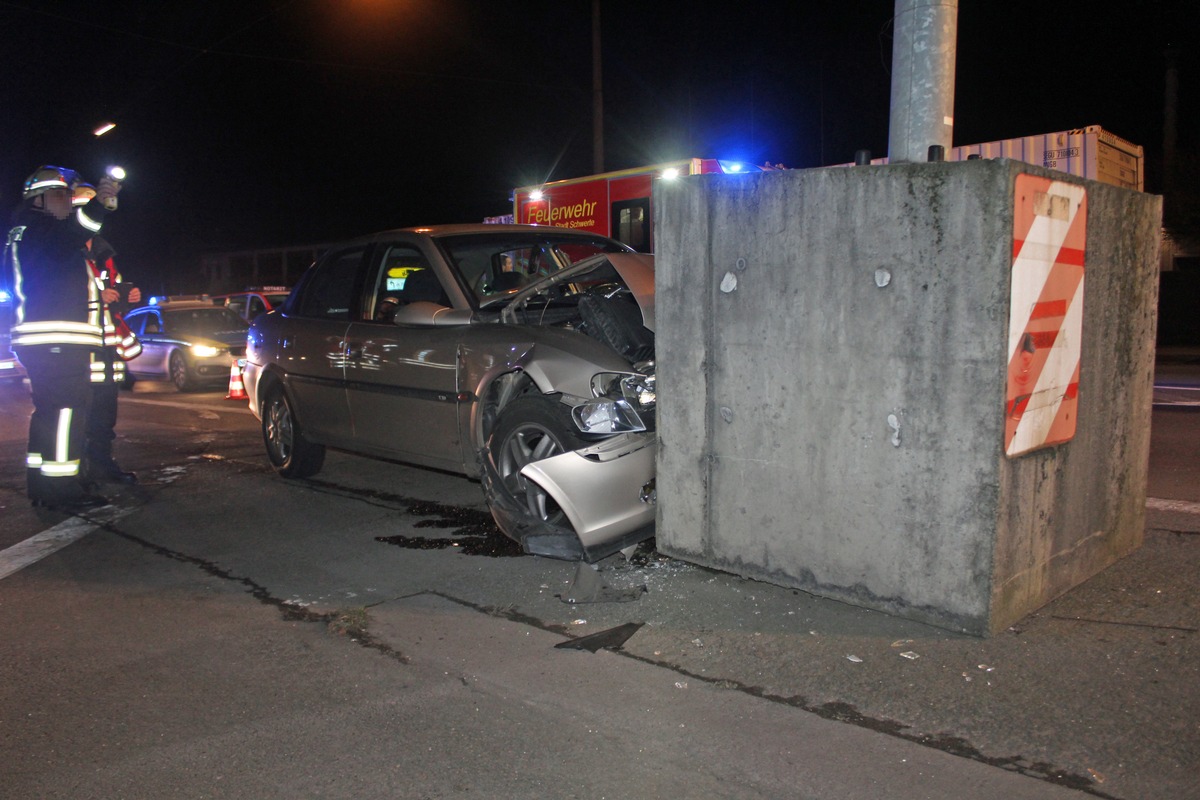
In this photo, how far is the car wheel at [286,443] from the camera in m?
7.21

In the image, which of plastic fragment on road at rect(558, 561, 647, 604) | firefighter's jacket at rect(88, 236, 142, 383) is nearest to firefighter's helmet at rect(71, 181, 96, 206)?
firefighter's jacket at rect(88, 236, 142, 383)

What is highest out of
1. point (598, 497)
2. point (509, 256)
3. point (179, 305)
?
point (509, 256)

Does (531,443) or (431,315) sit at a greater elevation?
(431,315)

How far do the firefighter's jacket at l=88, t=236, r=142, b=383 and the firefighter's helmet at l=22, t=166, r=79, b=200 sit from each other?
0.66 m

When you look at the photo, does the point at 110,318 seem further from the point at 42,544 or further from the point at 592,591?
the point at 592,591

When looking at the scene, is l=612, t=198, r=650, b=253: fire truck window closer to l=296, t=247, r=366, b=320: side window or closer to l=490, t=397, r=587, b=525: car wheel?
l=296, t=247, r=366, b=320: side window

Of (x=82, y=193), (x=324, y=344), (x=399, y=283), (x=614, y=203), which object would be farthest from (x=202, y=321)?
(x=399, y=283)

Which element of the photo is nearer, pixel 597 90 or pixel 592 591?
pixel 592 591

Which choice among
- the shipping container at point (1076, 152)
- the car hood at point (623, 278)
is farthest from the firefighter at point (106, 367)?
the shipping container at point (1076, 152)

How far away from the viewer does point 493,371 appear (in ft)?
17.4

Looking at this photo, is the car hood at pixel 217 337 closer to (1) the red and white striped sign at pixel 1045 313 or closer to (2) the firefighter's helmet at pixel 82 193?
(2) the firefighter's helmet at pixel 82 193

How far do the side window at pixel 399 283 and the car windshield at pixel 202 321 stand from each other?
33.5ft

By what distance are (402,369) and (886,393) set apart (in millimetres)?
3206

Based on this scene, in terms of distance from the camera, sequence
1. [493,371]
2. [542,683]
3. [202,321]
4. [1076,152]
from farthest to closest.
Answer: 1. [202,321]
2. [1076,152]
3. [493,371]
4. [542,683]
